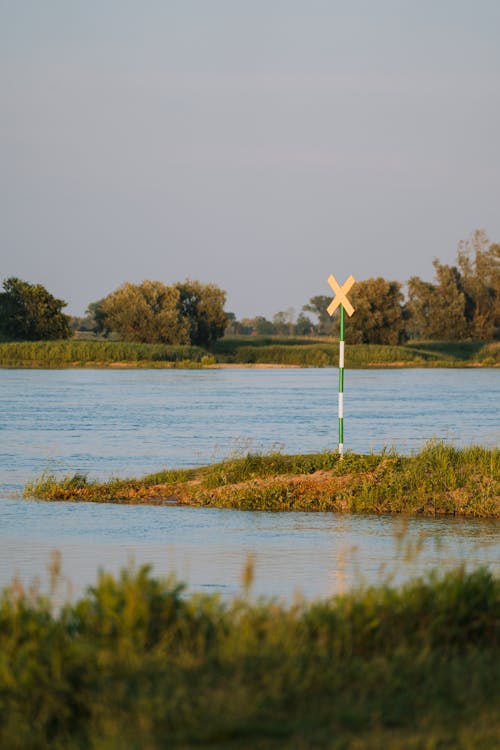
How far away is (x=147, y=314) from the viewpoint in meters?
107

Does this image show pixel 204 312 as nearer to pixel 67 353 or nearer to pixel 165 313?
pixel 165 313

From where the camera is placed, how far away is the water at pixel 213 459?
13.1 meters

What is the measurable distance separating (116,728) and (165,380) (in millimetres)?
69312

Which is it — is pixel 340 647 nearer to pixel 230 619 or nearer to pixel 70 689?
pixel 230 619

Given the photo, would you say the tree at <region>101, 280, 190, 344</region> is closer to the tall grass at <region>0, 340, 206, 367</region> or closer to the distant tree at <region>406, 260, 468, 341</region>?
the tall grass at <region>0, 340, 206, 367</region>

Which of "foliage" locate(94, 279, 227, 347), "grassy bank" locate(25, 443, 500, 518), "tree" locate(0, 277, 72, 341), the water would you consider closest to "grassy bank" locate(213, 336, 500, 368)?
"foliage" locate(94, 279, 227, 347)

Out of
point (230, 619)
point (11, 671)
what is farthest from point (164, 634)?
point (11, 671)

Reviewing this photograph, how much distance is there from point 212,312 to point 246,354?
4822 millimetres

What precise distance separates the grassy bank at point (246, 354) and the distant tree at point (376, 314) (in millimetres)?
3264

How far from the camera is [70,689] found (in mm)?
5875

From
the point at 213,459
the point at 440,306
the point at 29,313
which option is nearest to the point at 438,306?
the point at 440,306

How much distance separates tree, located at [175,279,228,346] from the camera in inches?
4341

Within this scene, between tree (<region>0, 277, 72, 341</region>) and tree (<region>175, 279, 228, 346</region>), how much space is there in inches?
429

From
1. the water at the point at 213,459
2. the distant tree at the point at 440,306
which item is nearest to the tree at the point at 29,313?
the distant tree at the point at 440,306
